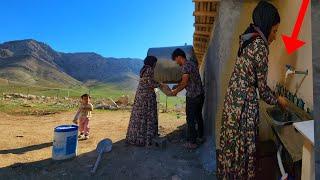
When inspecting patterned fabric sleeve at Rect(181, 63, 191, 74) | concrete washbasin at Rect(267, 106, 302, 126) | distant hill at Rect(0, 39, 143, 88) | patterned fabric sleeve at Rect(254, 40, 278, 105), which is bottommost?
concrete washbasin at Rect(267, 106, 302, 126)

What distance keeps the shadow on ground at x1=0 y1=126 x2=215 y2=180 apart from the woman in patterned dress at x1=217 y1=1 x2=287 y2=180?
5.14 ft

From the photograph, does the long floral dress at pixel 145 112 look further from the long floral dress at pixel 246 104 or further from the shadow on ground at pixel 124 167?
the long floral dress at pixel 246 104

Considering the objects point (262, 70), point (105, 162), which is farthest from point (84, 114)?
point (262, 70)

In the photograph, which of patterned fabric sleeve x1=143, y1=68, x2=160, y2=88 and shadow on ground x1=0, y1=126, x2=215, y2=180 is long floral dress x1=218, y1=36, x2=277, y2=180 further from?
patterned fabric sleeve x1=143, y1=68, x2=160, y2=88

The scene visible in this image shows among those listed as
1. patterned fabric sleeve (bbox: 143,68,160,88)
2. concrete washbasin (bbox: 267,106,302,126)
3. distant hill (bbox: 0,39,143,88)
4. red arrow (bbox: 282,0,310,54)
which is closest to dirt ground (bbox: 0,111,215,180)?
patterned fabric sleeve (bbox: 143,68,160,88)

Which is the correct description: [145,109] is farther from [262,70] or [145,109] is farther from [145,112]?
[262,70]

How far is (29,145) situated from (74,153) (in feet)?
6.46

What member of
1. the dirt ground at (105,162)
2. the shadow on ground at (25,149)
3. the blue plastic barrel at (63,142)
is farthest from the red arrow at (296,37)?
the shadow on ground at (25,149)

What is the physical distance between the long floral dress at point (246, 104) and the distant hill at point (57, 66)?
92.8 meters

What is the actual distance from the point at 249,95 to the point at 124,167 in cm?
271

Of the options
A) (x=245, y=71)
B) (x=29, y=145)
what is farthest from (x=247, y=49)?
(x=29, y=145)

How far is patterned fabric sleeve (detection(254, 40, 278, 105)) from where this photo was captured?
11.6 ft

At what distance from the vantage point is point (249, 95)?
3566mm

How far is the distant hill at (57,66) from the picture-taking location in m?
102
